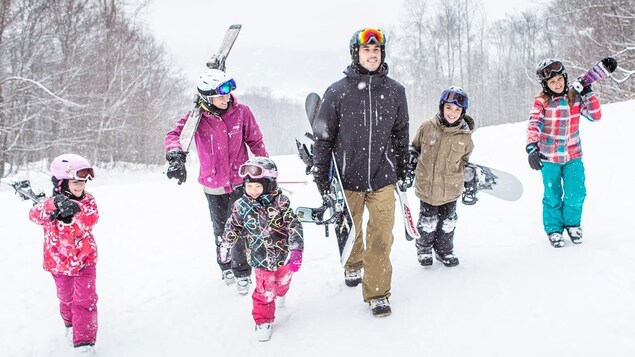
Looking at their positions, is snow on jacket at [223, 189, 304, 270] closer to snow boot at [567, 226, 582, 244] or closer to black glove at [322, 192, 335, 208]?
black glove at [322, 192, 335, 208]

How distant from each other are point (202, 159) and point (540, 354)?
3095 mm

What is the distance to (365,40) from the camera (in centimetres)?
309

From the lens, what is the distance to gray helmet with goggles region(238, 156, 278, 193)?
10.4ft

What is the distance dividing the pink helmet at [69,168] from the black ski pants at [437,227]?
9.52ft

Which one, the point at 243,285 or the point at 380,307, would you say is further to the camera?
the point at 243,285

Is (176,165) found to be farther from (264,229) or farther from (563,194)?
(563,194)

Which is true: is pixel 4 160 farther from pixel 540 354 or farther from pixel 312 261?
pixel 540 354

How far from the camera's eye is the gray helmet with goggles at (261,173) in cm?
318

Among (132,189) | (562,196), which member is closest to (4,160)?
(132,189)

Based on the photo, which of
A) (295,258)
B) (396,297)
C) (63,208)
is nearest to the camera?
(63,208)

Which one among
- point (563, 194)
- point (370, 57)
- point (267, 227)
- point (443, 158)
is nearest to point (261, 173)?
point (267, 227)

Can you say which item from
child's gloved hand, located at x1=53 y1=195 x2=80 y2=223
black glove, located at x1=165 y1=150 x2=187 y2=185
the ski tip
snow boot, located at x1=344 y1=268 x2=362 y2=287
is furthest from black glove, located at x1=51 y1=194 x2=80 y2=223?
the ski tip

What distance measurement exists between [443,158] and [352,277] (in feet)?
4.54

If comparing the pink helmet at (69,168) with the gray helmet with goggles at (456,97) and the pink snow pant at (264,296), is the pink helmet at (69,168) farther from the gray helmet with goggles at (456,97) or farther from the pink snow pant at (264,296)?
the gray helmet with goggles at (456,97)
